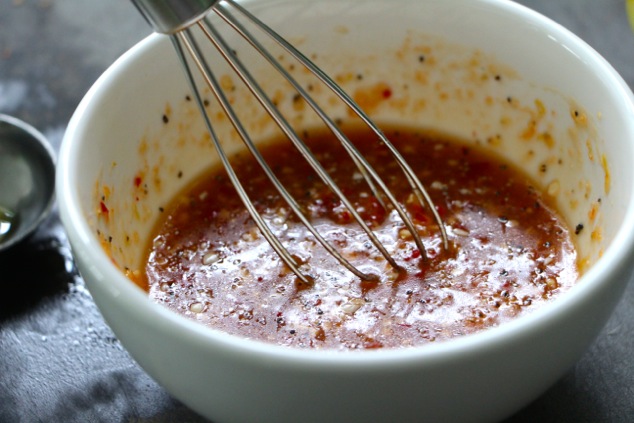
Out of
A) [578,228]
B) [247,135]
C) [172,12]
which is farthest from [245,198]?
[578,228]

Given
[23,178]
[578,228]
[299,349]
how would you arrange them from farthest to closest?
[23,178], [578,228], [299,349]

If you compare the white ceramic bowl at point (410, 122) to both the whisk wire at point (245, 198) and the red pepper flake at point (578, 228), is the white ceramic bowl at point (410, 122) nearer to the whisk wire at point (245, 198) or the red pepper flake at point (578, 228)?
the red pepper flake at point (578, 228)

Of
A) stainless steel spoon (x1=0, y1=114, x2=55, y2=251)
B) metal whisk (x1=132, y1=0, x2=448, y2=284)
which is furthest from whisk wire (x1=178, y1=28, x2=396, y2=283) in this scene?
stainless steel spoon (x1=0, y1=114, x2=55, y2=251)

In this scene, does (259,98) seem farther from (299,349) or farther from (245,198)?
(299,349)

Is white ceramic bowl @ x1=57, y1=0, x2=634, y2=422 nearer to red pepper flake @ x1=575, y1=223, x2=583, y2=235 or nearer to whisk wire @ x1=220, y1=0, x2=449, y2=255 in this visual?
red pepper flake @ x1=575, y1=223, x2=583, y2=235

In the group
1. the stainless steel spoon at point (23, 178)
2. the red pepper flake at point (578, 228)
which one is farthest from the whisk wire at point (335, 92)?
the stainless steel spoon at point (23, 178)
